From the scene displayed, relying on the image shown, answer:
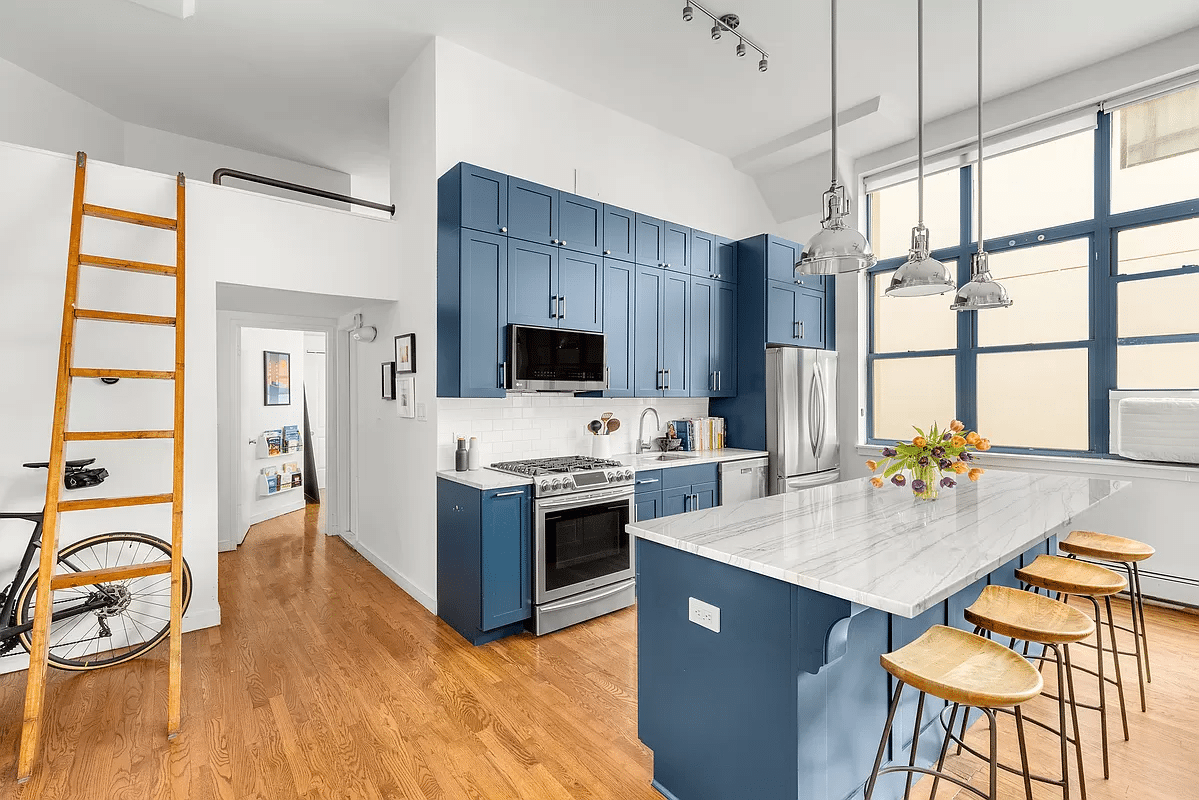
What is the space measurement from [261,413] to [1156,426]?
24.8 ft

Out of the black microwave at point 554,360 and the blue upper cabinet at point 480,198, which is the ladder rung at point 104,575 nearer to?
the black microwave at point 554,360

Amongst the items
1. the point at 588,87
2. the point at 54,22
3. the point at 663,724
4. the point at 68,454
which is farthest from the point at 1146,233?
the point at 54,22

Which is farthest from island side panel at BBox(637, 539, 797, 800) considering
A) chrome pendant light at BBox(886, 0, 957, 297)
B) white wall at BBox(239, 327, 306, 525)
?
white wall at BBox(239, 327, 306, 525)

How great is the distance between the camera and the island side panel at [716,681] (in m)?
1.61

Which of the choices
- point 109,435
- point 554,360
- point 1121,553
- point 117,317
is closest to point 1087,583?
point 1121,553

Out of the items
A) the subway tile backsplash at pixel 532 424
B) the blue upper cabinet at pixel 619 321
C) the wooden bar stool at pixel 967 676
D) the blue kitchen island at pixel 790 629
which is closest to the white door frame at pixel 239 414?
the subway tile backsplash at pixel 532 424

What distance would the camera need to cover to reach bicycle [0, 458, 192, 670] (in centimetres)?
263

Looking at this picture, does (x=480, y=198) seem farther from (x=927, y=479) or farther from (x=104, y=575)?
(x=927, y=479)

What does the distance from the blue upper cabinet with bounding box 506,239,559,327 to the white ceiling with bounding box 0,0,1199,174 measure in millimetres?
1355

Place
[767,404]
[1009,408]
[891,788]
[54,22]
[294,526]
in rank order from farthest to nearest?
1. [294,526]
2. [767,404]
3. [1009,408]
4. [54,22]
5. [891,788]

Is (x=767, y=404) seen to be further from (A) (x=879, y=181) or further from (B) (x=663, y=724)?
(B) (x=663, y=724)

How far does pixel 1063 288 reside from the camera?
4.25m

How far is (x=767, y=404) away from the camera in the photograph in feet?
16.0

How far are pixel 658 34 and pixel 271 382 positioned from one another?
5.12m
